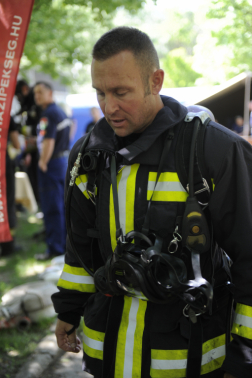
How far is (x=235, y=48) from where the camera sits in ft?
14.7

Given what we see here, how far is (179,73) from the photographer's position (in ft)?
43.7

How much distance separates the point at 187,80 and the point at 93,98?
3548 mm

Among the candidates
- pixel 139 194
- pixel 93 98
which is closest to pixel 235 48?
pixel 139 194

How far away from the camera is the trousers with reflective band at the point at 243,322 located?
4.38 ft

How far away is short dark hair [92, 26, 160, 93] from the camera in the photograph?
1469mm

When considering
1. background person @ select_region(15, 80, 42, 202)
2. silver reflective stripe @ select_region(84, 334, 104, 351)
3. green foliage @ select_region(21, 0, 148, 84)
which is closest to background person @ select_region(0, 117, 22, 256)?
background person @ select_region(15, 80, 42, 202)

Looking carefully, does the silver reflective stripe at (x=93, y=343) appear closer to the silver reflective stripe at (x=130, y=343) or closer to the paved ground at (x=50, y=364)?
the silver reflective stripe at (x=130, y=343)

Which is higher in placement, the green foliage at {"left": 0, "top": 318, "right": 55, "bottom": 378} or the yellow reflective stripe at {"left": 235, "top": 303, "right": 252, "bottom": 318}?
the yellow reflective stripe at {"left": 235, "top": 303, "right": 252, "bottom": 318}

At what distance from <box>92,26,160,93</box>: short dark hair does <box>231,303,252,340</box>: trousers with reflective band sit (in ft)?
3.20

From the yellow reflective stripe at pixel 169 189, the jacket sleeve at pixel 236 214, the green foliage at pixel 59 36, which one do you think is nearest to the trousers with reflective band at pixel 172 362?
the jacket sleeve at pixel 236 214

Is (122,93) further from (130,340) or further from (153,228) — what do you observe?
(130,340)

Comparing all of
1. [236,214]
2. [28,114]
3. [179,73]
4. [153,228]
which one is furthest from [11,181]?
[179,73]

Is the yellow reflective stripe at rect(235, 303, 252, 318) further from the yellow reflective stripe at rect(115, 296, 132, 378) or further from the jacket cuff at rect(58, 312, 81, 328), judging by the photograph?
the jacket cuff at rect(58, 312, 81, 328)

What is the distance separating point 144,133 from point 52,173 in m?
4.04
